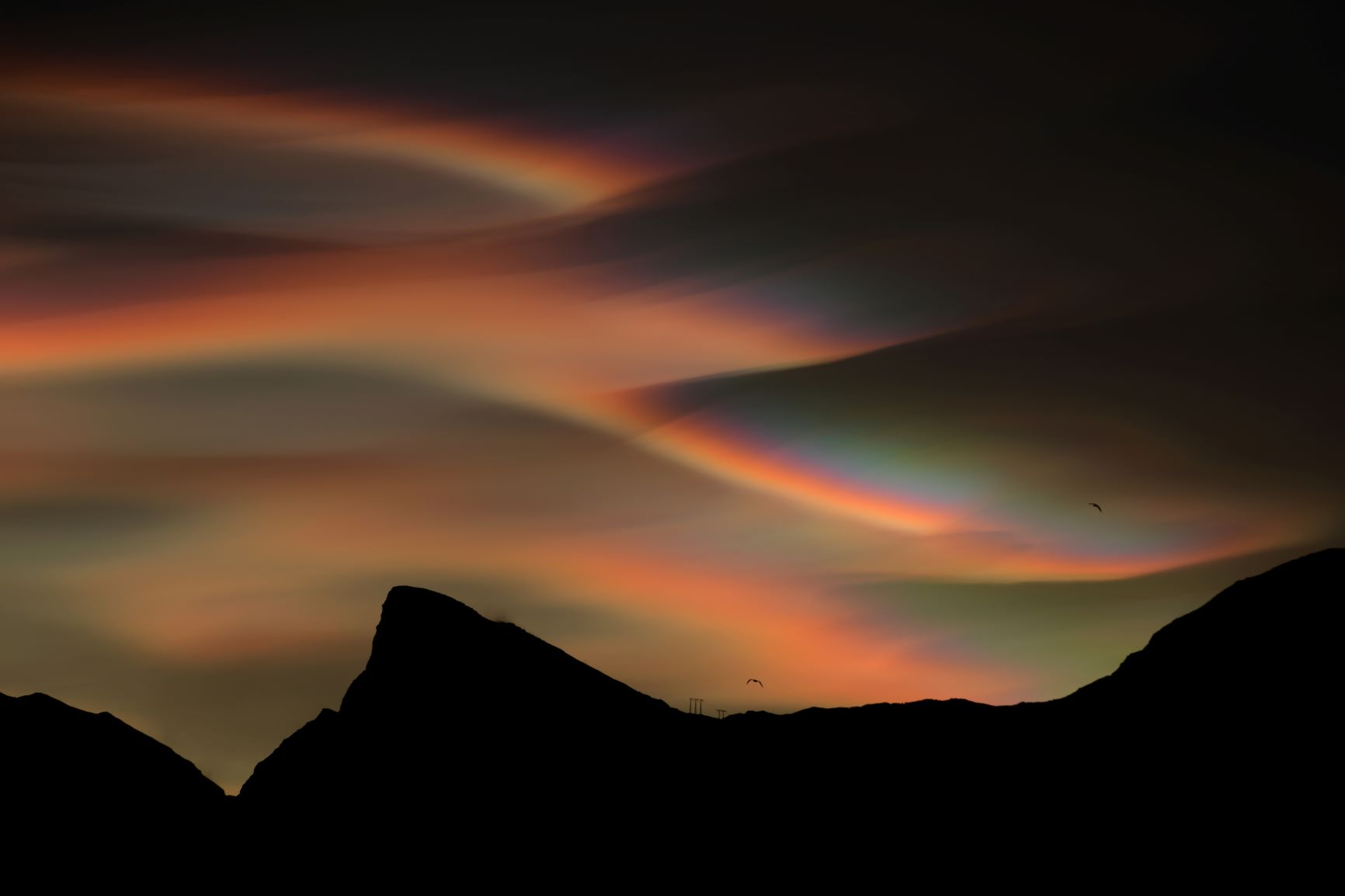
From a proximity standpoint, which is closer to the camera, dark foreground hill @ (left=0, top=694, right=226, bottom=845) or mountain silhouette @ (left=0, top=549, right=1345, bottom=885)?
mountain silhouette @ (left=0, top=549, right=1345, bottom=885)

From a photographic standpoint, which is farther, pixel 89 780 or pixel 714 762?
pixel 89 780

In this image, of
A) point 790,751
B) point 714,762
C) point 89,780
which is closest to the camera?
point 790,751

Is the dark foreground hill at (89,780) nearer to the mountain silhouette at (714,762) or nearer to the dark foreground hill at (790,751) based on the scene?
the mountain silhouette at (714,762)

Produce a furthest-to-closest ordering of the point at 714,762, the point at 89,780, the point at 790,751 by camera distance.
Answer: the point at 89,780 → the point at 714,762 → the point at 790,751

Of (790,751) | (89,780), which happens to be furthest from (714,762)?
(89,780)

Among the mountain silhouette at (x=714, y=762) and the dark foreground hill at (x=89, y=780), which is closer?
the mountain silhouette at (x=714, y=762)

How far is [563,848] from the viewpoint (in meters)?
151

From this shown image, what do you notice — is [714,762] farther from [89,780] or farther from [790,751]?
[89,780]

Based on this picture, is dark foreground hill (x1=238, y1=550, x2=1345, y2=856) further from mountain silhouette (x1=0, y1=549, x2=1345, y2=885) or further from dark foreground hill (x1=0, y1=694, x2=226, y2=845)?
dark foreground hill (x1=0, y1=694, x2=226, y2=845)

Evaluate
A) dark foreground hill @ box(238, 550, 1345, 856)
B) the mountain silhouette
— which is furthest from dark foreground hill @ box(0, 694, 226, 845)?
dark foreground hill @ box(238, 550, 1345, 856)

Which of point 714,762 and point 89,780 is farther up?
point 89,780

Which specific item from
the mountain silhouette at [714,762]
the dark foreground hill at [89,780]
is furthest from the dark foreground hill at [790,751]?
the dark foreground hill at [89,780]

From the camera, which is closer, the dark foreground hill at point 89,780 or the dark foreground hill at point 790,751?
the dark foreground hill at point 790,751

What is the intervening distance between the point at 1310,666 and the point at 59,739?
397 feet
